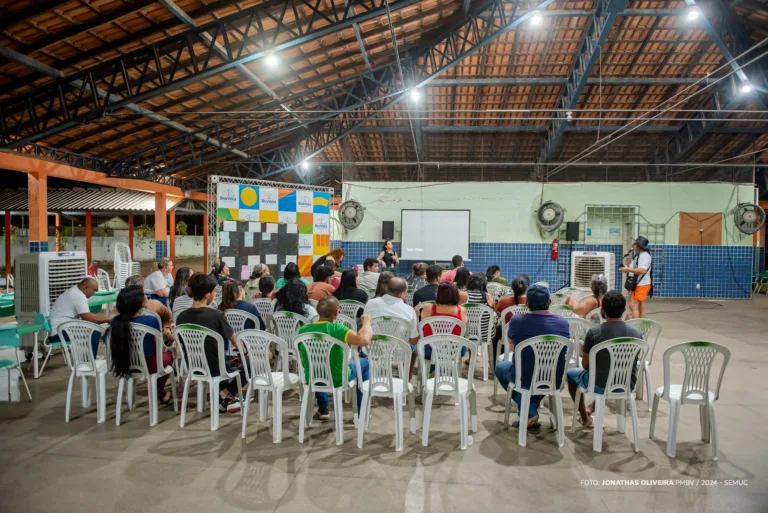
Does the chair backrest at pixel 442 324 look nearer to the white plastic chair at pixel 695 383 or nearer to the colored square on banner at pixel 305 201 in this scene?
the white plastic chair at pixel 695 383

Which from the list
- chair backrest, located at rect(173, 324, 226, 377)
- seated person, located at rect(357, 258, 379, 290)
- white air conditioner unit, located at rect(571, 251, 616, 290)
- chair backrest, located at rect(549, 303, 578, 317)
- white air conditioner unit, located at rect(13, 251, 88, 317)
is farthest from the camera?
white air conditioner unit, located at rect(571, 251, 616, 290)

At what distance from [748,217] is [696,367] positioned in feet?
35.5

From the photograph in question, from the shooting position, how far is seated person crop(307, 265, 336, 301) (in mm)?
5004

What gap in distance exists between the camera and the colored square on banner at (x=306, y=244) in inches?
358

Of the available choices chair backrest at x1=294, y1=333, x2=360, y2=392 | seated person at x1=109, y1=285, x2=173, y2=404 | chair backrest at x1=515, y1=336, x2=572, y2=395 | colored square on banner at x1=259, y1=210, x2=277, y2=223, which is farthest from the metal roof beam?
seated person at x1=109, y1=285, x2=173, y2=404

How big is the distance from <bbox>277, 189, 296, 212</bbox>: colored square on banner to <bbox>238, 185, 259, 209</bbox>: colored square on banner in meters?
0.50

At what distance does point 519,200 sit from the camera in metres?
11.7

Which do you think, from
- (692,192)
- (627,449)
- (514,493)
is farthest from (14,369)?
(692,192)

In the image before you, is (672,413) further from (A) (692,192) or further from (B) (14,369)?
(A) (692,192)

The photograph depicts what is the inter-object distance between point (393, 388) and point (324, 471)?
70 centimetres

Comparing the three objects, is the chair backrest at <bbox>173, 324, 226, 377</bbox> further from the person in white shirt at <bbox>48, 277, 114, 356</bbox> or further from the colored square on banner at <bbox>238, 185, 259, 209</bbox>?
the colored square on banner at <bbox>238, 185, 259, 209</bbox>

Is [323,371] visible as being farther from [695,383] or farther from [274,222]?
[274,222]

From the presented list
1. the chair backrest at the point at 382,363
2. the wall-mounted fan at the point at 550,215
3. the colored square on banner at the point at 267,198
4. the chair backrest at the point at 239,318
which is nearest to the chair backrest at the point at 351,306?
the chair backrest at the point at 239,318

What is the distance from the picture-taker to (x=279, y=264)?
28.7 feet
